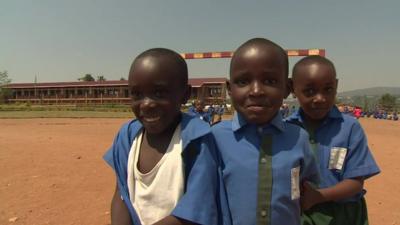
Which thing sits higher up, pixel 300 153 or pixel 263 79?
pixel 263 79

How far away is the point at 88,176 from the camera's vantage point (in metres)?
6.76

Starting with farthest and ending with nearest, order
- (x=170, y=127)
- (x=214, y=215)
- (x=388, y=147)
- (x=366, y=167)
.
Result: (x=388, y=147) < (x=366, y=167) < (x=170, y=127) < (x=214, y=215)

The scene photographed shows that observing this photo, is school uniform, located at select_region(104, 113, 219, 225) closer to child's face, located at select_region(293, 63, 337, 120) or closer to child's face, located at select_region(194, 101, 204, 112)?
child's face, located at select_region(293, 63, 337, 120)

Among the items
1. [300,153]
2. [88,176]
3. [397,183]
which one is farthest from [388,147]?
[300,153]

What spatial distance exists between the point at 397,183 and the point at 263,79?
6520 millimetres

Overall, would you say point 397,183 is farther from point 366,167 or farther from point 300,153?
point 300,153

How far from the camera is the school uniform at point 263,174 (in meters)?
1.48

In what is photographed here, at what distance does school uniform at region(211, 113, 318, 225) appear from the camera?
1.48 metres

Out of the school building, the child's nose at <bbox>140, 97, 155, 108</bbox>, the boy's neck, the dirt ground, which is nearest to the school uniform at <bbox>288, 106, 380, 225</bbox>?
the boy's neck

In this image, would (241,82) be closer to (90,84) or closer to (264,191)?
(264,191)

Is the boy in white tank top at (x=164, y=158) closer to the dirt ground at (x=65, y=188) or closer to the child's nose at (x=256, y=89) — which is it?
the child's nose at (x=256, y=89)

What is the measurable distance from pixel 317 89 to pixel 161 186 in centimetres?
101

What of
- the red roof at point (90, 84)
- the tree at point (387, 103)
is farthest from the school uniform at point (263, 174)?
the red roof at point (90, 84)

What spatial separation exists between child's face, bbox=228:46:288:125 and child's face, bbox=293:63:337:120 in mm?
401
